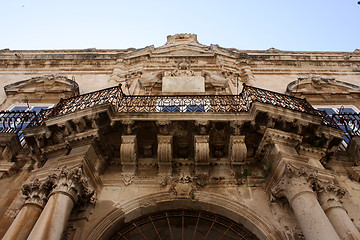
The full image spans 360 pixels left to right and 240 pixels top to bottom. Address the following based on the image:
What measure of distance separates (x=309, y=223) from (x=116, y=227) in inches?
138

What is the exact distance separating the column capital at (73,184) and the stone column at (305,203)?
12.0 feet

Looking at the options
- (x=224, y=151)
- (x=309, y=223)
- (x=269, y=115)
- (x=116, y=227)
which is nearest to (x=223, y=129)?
(x=224, y=151)

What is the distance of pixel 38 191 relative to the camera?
5.65 meters

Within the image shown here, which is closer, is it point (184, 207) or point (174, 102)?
point (184, 207)

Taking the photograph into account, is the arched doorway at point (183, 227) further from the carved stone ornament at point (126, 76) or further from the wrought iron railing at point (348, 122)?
the carved stone ornament at point (126, 76)

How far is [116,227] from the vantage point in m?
5.93

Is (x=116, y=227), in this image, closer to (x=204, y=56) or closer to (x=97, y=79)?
(x=97, y=79)

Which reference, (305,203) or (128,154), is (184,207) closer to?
(128,154)

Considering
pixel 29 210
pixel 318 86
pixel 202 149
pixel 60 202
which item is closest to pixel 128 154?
pixel 202 149

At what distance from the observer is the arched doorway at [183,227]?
19.5ft

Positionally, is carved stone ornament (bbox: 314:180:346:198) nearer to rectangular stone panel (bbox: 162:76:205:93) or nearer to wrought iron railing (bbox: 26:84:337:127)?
wrought iron railing (bbox: 26:84:337:127)

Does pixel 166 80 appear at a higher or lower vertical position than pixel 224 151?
higher

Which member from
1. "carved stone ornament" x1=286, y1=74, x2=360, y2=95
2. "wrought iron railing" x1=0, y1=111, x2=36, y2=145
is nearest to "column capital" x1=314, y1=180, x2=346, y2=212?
"carved stone ornament" x1=286, y1=74, x2=360, y2=95

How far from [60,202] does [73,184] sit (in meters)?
0.44
